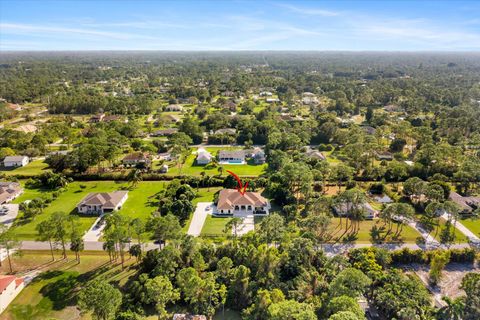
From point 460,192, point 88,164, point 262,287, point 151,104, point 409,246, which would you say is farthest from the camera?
point 151,104

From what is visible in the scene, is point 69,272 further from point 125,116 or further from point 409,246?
point 125,116

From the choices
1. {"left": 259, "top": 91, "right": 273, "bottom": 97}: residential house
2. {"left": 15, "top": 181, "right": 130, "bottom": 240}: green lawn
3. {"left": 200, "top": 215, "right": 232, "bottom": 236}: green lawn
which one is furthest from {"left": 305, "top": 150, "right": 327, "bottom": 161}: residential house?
{"left": 259, "top": 91, "right": 273, "bottom": 97}: residential house

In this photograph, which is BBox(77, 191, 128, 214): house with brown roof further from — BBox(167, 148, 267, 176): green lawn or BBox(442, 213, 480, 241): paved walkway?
BBox(442, 213, 480, 241): paved walkway

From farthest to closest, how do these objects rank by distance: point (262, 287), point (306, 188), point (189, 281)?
point (306, 188)
point (262, 287)
point (189, 281)

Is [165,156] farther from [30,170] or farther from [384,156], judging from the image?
[384,156]

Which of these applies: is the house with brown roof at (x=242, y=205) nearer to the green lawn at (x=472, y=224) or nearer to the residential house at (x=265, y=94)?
the green lawn at (x=472, y=224)

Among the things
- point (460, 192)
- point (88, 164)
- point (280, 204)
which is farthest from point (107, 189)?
point (460, 192)
